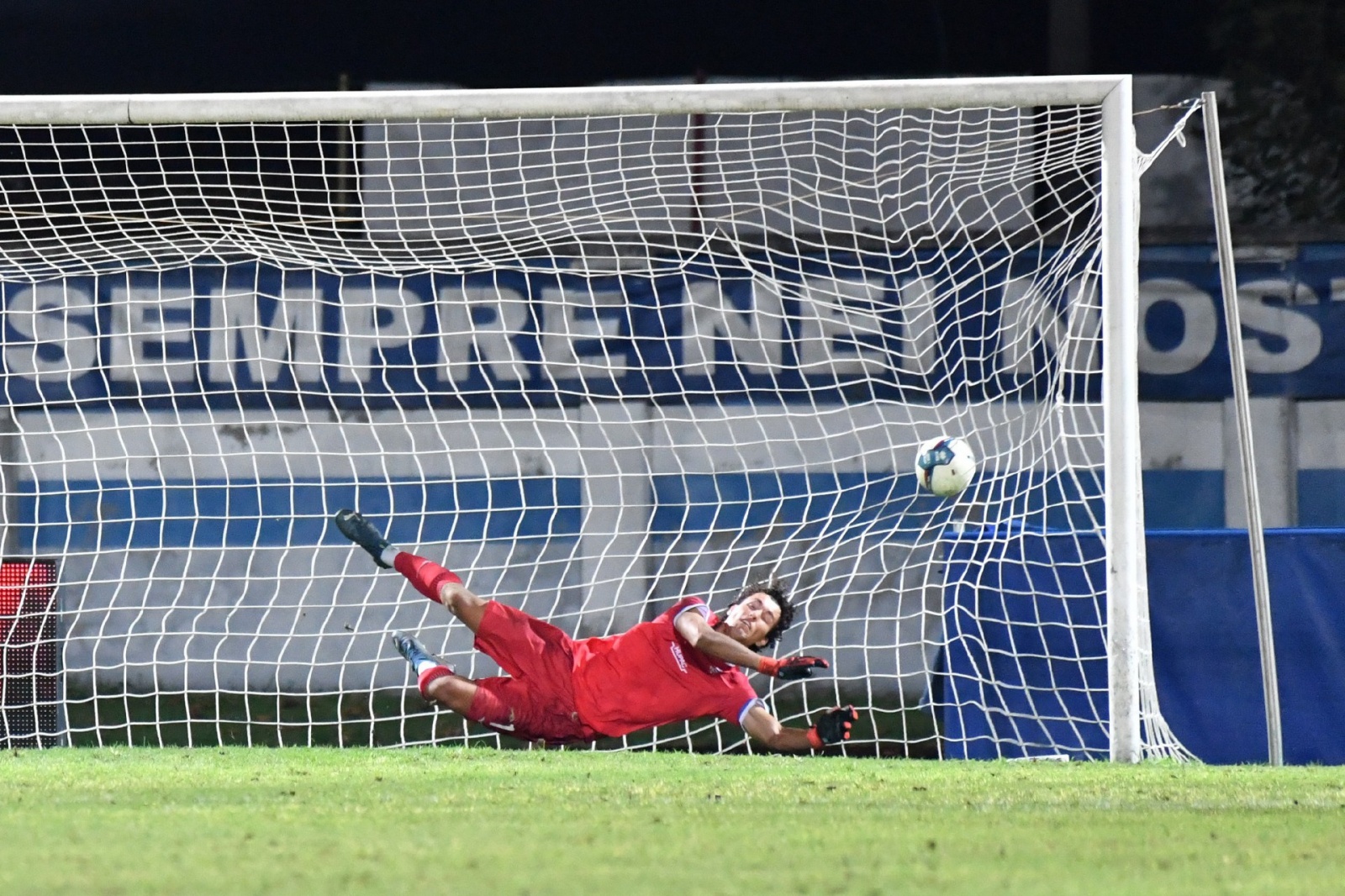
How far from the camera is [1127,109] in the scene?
6.06 metres

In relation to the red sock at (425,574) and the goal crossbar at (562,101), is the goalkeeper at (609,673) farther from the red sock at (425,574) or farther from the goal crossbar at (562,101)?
the goal crossbar at (562,101)

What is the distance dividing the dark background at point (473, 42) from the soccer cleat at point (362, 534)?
594 centimetres

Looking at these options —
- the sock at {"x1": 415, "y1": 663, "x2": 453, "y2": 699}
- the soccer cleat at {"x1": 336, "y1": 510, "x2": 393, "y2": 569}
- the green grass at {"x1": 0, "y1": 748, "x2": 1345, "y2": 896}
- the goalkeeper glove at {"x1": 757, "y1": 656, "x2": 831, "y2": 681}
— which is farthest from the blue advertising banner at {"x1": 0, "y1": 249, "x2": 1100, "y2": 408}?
the green grass at {"x1": 0, "y1": 748, "x2": 1345, "y2": 896}

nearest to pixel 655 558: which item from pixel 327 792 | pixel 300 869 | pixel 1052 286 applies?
pixel 1052 286

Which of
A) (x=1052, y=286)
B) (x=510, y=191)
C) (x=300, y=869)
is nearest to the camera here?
(x=300, y=869)

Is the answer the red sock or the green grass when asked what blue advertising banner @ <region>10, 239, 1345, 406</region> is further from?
the green grass

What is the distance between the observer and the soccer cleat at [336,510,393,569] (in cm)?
687

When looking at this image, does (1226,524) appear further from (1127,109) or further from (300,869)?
(300,869)

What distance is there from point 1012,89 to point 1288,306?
3.96 m

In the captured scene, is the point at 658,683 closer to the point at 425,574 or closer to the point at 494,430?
the point at 425,574

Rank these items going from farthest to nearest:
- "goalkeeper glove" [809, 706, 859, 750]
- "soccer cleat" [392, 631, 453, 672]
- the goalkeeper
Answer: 1. "soccer cleat" [392, 631, 453, 672]
2. the goalkeeper
3. "goalkeeper glove" [809, 706, 859, 750]

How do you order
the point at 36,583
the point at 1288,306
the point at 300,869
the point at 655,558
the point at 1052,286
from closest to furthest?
the point at 300,869 → the point at 36,583 → the point at 1052,286 → the point at 655,558 → the point at 1288,306

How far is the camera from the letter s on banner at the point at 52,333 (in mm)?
9070

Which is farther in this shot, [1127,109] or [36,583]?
[36,583]
